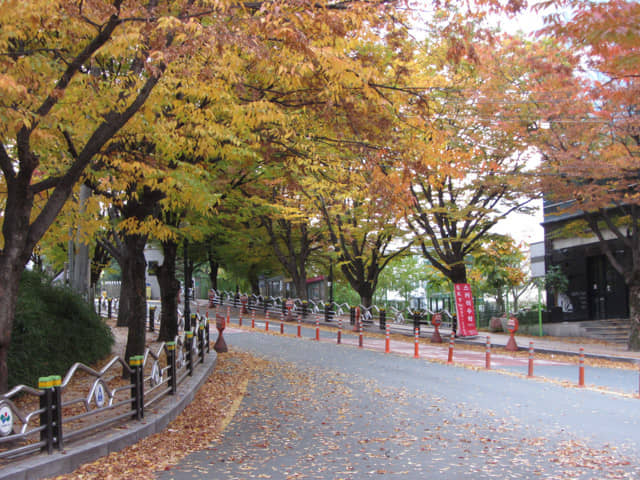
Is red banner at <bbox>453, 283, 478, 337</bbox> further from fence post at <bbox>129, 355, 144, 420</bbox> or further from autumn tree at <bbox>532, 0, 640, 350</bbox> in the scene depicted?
fence post at <bbox>129, 355, 144, 420</bbox>

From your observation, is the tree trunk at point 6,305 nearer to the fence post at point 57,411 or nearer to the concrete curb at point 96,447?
the fence post at point 57,411

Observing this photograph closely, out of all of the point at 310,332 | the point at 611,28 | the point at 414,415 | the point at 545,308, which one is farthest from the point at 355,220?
the point at 611,28

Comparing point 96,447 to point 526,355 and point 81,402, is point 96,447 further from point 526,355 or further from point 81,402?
point 526,355

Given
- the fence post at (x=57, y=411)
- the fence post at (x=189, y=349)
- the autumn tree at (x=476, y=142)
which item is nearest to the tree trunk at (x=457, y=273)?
the autumn tree at (x=476, y=142)

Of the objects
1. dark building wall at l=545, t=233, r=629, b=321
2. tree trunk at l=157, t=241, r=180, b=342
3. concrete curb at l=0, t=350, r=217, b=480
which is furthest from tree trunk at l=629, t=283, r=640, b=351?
concrete curb at l=0, t=350, r=217, b=480

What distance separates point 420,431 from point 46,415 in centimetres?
490

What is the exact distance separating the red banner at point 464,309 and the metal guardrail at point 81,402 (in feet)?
50.9

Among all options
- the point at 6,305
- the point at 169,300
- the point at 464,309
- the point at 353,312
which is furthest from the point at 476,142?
the point at 6,305

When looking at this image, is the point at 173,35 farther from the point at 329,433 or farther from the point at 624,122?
the point at 624,122

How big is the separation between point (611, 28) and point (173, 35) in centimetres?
550

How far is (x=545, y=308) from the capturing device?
33344 mm

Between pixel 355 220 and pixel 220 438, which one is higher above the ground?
pixel 355 220

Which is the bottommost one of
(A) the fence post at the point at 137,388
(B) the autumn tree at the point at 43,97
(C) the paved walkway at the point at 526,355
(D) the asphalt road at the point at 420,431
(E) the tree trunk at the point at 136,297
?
(C) the paved walkway at the point at 526,355

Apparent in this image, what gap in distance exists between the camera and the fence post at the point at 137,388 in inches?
322
